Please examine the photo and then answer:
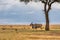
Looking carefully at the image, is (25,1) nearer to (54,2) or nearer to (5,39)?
(54,2)

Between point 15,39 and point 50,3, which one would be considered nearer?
point 15,39

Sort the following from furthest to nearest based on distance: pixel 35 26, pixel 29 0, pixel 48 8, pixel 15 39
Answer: pixel 35 26 → pixel 29 0 → pixel 48 8 → pixel 15 39

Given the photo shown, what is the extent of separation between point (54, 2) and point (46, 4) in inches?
70.0

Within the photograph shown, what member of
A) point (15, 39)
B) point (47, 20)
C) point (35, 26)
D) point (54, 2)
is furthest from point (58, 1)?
point (15, 39)

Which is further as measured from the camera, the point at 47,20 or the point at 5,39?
the point at 47,20

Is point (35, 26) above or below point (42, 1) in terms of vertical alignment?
below

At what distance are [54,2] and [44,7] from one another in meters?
2.44

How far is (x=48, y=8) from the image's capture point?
57.5 m

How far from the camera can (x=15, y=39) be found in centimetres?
3100

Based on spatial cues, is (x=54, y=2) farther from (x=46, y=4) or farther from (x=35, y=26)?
(x=35, y=26)

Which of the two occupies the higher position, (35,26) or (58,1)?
(58,1)

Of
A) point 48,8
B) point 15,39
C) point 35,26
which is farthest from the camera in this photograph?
point 35,26

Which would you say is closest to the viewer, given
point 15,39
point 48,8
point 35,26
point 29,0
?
point 15,39

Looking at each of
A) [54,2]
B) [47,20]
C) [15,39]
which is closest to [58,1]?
[54,2]
